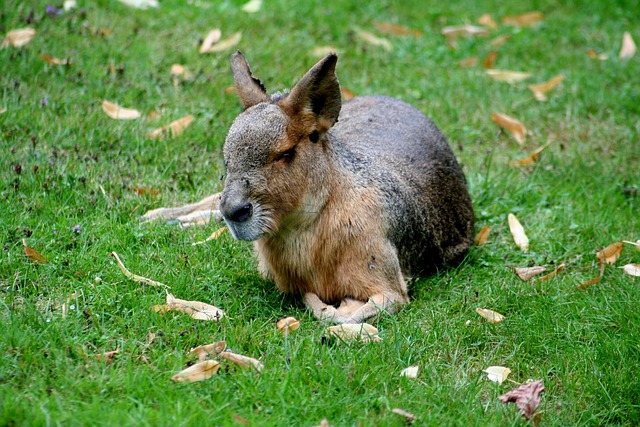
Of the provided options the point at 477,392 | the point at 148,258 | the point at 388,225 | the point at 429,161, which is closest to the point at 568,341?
the point at 477,392

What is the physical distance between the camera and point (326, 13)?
7.50 m

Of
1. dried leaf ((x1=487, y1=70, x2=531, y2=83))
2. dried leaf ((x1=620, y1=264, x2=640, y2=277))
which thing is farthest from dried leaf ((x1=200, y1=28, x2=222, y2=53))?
dried leaf ((x1=620, y1=264, x2=640, y2=277))

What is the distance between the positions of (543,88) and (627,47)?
119 centimetres

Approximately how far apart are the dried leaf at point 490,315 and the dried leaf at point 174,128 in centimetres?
240

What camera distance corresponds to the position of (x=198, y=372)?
3.41m

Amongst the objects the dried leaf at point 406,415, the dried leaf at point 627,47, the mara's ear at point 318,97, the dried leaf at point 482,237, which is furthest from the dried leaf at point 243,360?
the dried leaf at point 627,47

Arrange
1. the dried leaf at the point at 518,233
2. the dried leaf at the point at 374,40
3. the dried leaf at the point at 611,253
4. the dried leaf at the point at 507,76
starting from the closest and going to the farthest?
the dried leaf at the point at 611,253, the dried leaf at the point at 518,233, the dried leaf at the point at 507,76, the dried leaf at the point at 374,40

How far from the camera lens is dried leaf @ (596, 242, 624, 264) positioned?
4.86 m

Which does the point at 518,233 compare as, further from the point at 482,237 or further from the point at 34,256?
the point at 34,256

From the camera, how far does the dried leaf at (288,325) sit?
390 cm

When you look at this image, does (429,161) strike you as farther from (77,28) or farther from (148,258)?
(77,28)

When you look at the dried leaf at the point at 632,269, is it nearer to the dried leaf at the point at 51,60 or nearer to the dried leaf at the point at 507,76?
the dried leaf at the point at 507,76

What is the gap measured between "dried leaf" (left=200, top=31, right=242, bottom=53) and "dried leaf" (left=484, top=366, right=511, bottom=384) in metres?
3.76

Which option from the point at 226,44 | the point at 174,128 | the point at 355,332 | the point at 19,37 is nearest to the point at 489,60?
the point at 226,44
